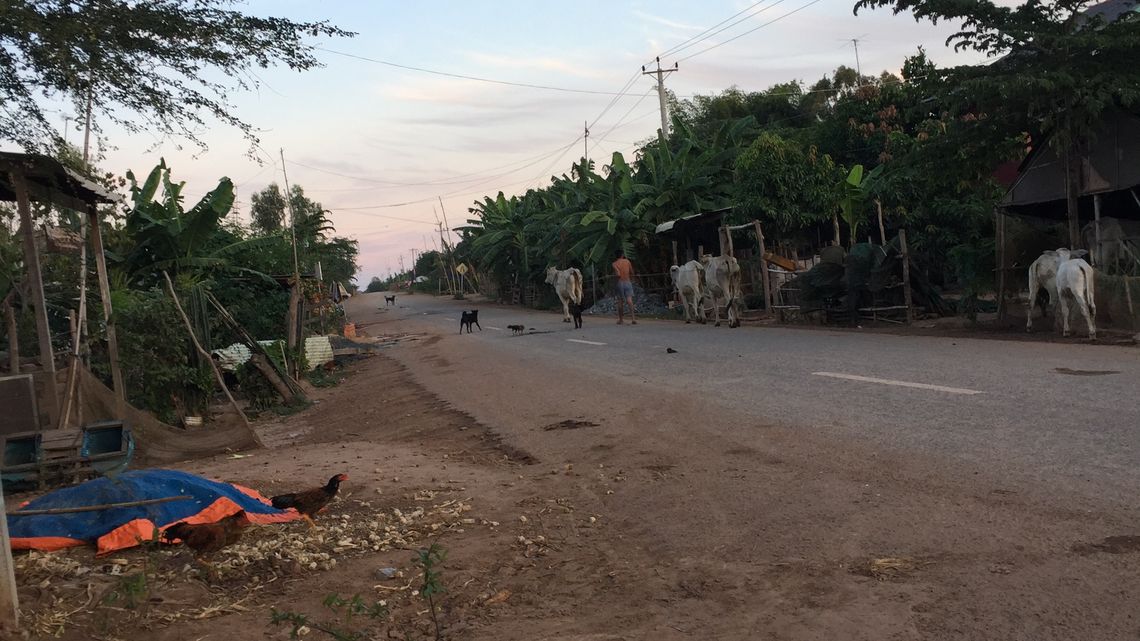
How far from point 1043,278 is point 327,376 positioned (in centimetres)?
1296

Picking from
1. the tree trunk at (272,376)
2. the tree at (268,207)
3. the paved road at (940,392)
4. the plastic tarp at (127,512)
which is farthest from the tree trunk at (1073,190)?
the tree at (268,207)

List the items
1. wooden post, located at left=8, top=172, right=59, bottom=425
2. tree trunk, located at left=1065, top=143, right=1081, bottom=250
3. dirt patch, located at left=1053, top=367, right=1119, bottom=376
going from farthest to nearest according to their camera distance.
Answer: tree trunk, located at left=1065, top=143, right=1081, bottom=250 → dirt patch, located at left=1053, top=367, right=1119, bottom=376 → wooden post, located at left=8, top=172, right=59, bottom=425

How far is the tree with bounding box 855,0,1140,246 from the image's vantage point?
1347 cm

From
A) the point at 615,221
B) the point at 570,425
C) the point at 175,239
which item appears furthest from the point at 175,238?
the point at 615,221

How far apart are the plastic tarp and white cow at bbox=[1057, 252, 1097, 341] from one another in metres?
11.6

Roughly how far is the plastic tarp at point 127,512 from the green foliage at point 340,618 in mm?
1677

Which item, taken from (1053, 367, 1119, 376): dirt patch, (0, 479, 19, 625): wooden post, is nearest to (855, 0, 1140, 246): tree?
(1053, 367, 1119, 376): dirt patch

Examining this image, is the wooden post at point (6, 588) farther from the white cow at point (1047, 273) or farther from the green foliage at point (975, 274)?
the green foliage at point (975, 274)

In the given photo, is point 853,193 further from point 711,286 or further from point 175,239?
point 175,239

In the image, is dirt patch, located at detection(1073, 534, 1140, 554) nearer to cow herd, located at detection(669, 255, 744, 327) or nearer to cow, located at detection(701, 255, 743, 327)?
cow herd, located at detection(669, 255, 744, 327)

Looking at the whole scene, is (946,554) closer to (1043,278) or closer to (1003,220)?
(1043,278)

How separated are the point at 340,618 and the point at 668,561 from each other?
1.67 metres

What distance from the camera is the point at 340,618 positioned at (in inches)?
170

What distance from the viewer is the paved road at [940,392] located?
6113 mm
